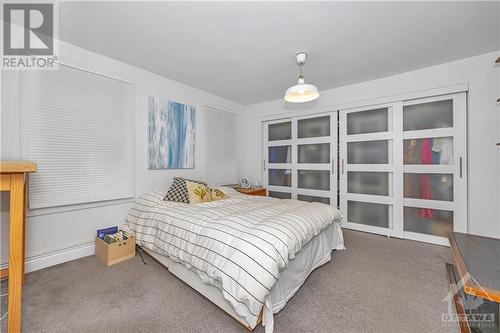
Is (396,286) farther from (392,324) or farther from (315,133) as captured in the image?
(315,133)

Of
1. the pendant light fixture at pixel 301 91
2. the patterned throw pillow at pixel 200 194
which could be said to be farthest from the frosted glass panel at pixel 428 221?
the patterned throw pillow at pixel 200 194

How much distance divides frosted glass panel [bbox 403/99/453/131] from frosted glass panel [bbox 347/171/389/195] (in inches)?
32.2

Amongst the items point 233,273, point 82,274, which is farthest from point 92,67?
point 233,273

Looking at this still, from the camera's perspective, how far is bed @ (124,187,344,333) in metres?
1.32

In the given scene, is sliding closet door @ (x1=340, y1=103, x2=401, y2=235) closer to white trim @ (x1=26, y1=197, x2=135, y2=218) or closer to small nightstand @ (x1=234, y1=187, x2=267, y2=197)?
small nightstand @ (x1=234, y1=187, x2=267, y2=197)

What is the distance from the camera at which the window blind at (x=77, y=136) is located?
2088 millimetres

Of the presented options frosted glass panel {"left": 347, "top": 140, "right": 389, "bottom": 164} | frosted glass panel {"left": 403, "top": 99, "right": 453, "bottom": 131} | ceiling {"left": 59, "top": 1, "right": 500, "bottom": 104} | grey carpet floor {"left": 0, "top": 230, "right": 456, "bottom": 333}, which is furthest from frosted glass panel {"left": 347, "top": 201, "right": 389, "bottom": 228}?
ceiling {"left": 59, "top": 1, "right": 500, "bottom": 104}

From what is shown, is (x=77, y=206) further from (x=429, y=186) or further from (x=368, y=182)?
(x=429, y=186)

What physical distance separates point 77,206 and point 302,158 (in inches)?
140

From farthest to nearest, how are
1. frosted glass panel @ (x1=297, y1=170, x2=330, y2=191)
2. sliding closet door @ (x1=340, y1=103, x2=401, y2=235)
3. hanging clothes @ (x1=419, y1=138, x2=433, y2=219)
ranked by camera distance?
frosted glass panel @ (x1=297, y1=170, x2=330, y2=191) < sliding closet door @ (x1=340, y1=103, x2=401, y2=235) < hanging clothes @ (x1=419, y1=138, x2=433, y2=219)

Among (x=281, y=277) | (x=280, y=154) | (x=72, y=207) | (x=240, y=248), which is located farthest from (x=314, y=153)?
(x=72, y=207)

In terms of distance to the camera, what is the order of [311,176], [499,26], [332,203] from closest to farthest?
[499,26] → [332,203] → [311,176]

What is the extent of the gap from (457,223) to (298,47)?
3107 millimetres

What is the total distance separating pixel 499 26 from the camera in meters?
2.01
